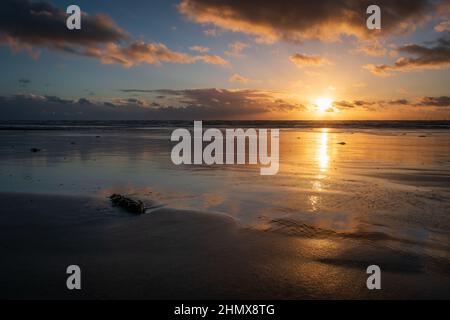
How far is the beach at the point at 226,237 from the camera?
4840 mm

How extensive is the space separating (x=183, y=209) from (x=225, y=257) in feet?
10.3

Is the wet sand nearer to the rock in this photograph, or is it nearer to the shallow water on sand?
the rock

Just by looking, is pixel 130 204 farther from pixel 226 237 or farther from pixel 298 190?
pixel 298 190

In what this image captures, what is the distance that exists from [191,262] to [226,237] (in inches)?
51.0

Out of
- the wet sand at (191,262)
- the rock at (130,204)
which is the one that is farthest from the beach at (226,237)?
the rock at (130,204)

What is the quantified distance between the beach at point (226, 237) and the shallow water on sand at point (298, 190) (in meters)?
0.05

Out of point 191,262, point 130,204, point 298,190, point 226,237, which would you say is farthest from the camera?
point 298,190

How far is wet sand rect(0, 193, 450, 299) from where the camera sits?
185 inches

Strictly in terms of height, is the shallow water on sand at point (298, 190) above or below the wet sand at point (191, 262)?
above

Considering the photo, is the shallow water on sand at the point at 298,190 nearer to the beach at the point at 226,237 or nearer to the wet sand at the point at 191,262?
the beach at the point at 226,237

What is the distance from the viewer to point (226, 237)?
265 inches

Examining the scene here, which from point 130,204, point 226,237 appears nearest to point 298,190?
point 226,237
